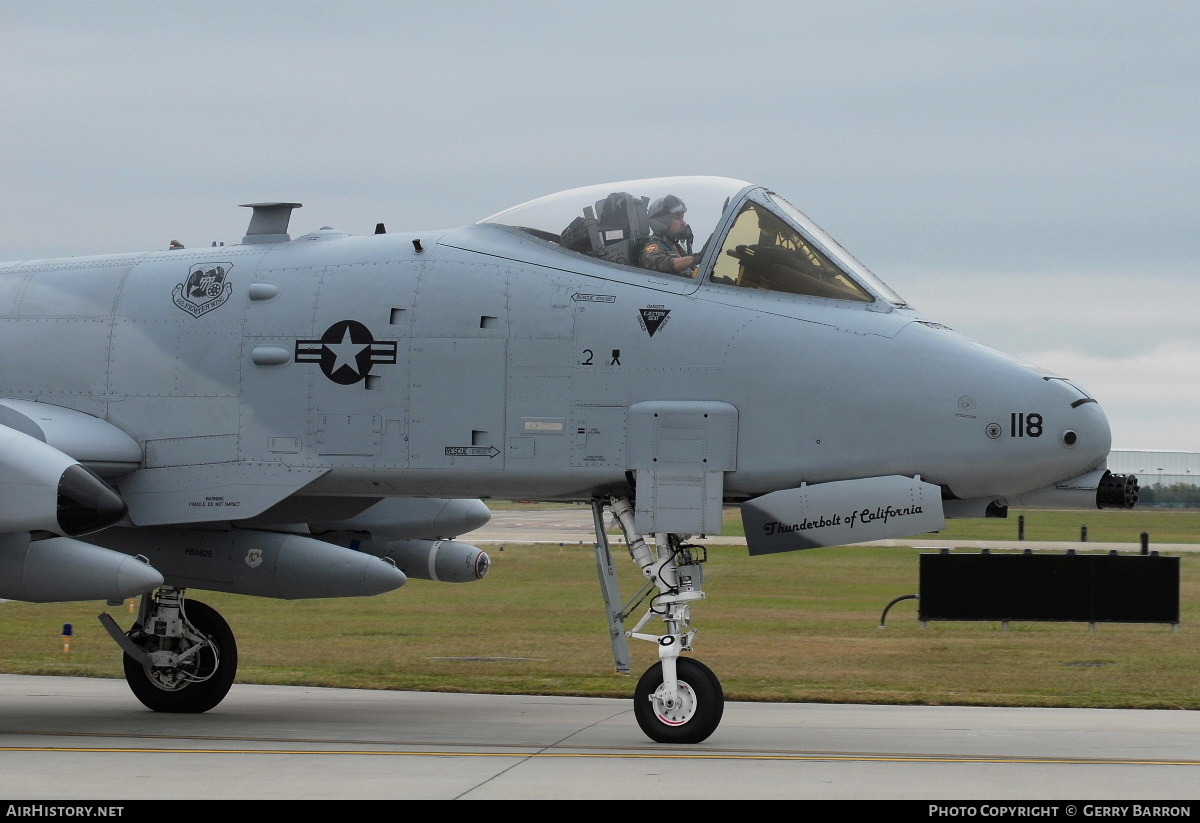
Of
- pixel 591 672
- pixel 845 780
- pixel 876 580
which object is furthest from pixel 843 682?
pixel 876 580

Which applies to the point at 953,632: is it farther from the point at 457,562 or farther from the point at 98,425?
the point at 98,425

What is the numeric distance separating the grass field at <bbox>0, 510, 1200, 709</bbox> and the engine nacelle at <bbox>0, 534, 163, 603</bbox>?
6.36 metres

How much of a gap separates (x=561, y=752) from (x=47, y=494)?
13.8 ft

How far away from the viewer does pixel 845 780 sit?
9969 millimetres

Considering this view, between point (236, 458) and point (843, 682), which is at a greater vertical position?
point (236, 458)

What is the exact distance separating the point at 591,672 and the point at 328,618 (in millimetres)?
8510

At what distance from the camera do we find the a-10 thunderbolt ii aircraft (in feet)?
36.9

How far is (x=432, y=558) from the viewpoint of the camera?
15.8 metres

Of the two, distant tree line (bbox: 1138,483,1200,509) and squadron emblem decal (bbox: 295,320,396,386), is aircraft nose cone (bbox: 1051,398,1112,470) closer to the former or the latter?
squadron emblem decal (bbox: 295,320,396,386)

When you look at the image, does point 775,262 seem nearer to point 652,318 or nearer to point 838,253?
point 838,253

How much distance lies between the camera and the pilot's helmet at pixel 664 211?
1206cm

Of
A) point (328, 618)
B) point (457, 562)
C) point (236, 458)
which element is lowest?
point (328, 618)

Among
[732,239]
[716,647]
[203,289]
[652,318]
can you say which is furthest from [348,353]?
[716,647]

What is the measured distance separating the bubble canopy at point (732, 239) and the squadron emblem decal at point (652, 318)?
Answer: 380 mm
